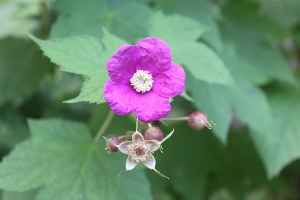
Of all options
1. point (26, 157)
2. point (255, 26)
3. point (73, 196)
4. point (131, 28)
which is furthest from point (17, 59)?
point (255, 26)

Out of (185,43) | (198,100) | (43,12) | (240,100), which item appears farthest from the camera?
(43,12)

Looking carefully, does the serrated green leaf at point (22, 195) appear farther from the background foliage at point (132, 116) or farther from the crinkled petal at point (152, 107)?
the crinkled petal at point (152, 107)

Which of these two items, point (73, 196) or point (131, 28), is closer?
point (73, 196)

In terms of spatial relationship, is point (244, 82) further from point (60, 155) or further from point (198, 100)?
point (60, 155)

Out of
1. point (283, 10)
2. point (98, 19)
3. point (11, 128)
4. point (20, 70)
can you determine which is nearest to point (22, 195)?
point (11, 128)

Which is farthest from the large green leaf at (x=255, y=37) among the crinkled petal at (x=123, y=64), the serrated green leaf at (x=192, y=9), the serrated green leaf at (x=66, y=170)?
the crinkled petal at (x=123, y=64)

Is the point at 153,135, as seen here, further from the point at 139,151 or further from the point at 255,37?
the point at 255,37
